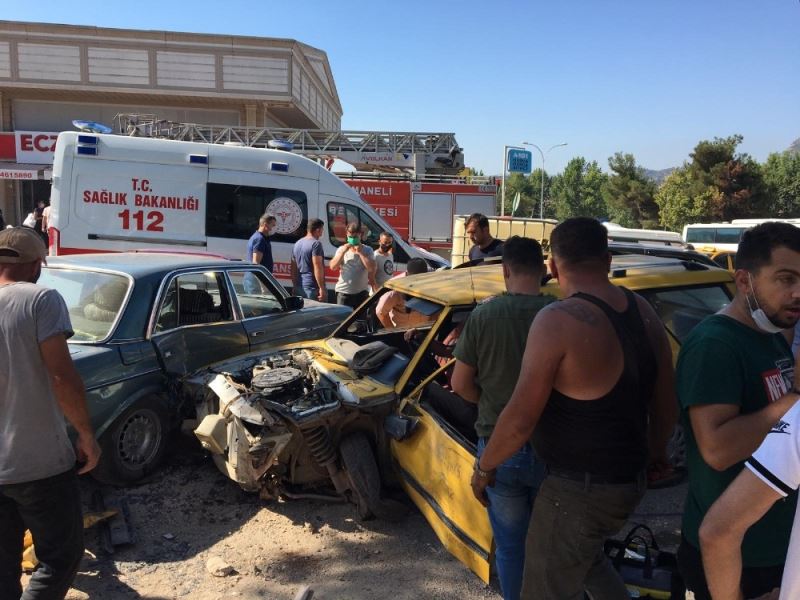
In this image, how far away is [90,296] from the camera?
4.58 metres

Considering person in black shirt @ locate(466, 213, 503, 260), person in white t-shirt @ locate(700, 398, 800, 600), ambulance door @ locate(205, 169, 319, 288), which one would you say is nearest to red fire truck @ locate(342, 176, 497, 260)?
ambulance door @ locate(205, 169, 319, 288)

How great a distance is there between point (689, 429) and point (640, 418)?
0.30m

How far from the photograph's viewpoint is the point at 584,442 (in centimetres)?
205

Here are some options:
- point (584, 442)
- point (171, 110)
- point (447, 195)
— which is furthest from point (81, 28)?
point (584, 442)

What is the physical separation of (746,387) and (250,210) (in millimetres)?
8557

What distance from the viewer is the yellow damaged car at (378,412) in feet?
11.0

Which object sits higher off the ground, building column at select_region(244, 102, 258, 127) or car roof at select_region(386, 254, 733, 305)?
building column at select_region(244, 102, 258, 127)

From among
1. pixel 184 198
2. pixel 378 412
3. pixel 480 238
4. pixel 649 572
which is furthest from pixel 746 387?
pixel 184 198

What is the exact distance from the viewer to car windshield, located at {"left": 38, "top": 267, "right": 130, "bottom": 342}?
4398mm

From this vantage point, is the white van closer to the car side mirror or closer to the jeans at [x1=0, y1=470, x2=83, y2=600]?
the car side mirror

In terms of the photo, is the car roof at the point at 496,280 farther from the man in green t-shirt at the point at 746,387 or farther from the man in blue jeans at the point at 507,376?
the man in green t-shirt at the point at 746,387

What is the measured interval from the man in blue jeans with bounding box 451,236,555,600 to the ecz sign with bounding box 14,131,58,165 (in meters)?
22.1

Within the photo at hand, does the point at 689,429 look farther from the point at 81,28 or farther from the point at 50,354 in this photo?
the point at 81,28

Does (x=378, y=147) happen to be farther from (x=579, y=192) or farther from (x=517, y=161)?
(x=579, y=192)
